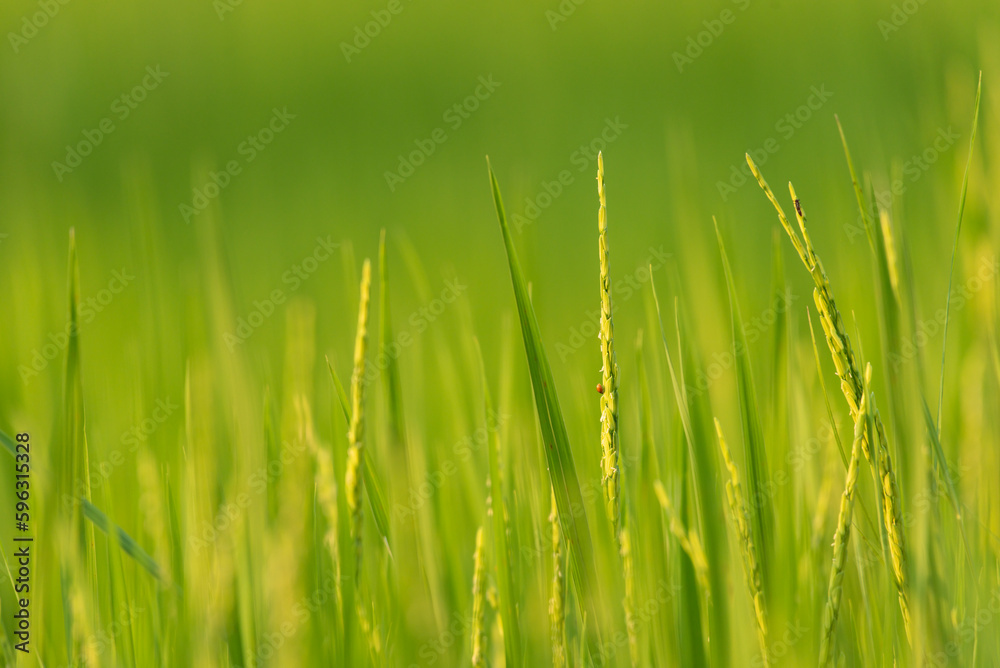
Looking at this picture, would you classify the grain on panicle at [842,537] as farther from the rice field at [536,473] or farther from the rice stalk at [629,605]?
the rice stalk at [629,605]

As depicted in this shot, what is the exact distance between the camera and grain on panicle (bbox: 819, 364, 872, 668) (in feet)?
1.84

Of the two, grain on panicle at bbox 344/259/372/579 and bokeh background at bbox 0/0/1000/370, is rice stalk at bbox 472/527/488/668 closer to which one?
grain on panicle at bbox 344/259/372/579

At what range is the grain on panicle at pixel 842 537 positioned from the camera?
0.56 meters

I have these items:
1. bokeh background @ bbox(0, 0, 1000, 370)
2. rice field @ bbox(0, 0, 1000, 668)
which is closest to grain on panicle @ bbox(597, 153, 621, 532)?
rice field @ bbox(0, 0, 1000, 668)

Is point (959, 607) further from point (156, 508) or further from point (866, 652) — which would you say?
point (156, 508)

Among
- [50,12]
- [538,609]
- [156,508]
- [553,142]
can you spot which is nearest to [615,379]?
[538,609]

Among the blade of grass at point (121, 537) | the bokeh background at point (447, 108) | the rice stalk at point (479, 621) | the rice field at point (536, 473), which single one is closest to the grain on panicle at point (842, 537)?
the rice field at point (536, 473)

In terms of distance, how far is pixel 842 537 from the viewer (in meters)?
0.56

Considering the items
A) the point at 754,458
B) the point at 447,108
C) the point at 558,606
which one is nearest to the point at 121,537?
the point at 558,606

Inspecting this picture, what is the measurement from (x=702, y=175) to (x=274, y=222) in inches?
74.1

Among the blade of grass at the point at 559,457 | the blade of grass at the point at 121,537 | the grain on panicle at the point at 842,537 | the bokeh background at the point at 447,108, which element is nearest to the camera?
the grain on panicle at the point at 842,537

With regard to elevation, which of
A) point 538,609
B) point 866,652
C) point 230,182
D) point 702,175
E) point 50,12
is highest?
point 50,12

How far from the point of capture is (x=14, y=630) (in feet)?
2.88

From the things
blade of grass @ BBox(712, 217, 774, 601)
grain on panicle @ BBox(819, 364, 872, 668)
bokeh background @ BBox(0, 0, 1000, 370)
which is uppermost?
bokeh background @ BBox(0, 0, 1000, 370)
